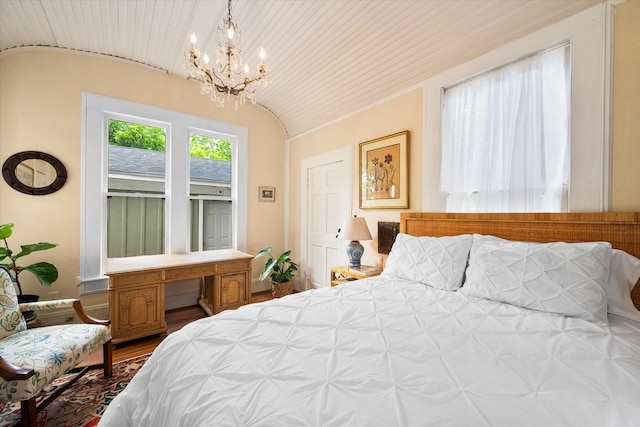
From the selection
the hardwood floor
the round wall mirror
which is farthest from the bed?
the round wall mirror

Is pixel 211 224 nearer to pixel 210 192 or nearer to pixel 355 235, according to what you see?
pixel 210 192

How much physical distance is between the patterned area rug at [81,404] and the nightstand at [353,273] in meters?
1.90

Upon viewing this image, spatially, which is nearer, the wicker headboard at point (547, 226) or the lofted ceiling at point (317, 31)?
the wicker headboard at point (547, 226)

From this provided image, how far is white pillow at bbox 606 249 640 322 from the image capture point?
4.35ft

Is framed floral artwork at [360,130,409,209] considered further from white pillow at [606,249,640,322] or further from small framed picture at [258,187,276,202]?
small framed picture at [258,187,276,202]

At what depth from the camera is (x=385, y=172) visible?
9.21 feet

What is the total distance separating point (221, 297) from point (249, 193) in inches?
61.6

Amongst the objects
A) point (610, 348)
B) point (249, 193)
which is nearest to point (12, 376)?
point (610, 348)

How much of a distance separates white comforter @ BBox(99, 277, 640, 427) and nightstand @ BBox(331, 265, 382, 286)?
120 centimetres

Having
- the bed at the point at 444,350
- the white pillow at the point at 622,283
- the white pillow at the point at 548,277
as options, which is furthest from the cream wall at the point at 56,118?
the white pillow at the point at 622,283

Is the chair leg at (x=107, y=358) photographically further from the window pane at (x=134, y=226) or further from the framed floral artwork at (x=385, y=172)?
the framed floral artwork at (x=385, y=172)

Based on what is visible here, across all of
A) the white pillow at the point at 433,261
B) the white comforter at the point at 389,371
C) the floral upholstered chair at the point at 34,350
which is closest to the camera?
the white comforter at the point at 389,371

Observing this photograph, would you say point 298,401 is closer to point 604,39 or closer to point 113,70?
point 604,39

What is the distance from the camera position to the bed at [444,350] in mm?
685
